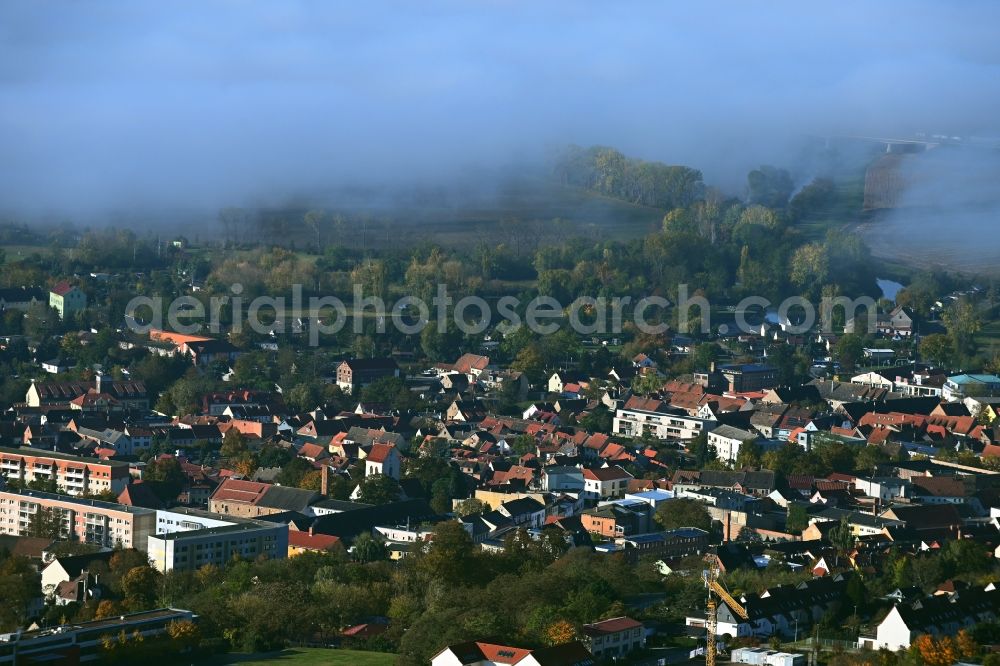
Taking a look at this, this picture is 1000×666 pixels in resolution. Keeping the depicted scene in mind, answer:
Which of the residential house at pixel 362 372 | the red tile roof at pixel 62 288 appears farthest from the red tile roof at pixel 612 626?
the red tile roof at pixel 62 288

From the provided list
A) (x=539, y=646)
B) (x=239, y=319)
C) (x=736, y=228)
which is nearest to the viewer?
(x=539, y=646)

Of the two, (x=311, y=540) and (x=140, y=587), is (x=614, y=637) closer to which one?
(x=140, y=587)

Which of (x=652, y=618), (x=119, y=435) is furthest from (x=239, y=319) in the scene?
(x=652, y=618)

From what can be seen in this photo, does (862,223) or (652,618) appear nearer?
(652,618)

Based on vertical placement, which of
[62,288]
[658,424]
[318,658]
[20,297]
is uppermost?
[62,288]

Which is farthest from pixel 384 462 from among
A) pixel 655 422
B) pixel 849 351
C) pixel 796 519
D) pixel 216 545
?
pixel 849 351

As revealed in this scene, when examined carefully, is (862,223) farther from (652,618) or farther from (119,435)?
(652,618)

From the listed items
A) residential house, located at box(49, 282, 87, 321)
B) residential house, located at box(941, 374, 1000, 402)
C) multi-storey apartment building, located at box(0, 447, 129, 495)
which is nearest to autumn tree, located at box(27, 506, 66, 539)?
multi-storey apartment building, located at box(0, 447, 129, 495)
